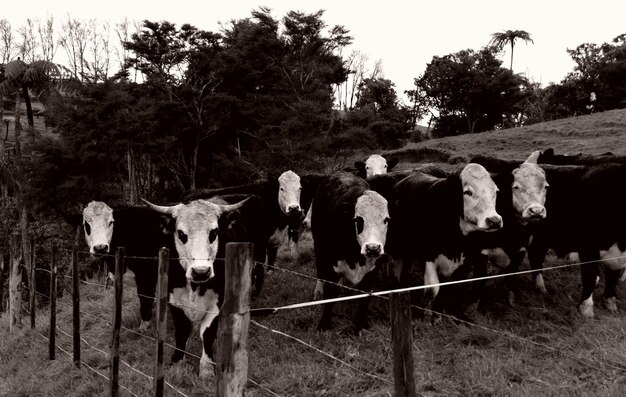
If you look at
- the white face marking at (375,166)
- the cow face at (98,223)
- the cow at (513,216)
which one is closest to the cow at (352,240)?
the cow at (513,216)

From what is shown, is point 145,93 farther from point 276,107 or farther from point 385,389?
point 385,389

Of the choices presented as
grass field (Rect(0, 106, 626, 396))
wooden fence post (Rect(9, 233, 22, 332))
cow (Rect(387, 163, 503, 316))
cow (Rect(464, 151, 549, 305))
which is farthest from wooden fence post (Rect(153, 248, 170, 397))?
wooden fence post (Rect(9, 233, 22, 332))

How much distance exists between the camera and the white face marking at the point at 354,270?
257 inches

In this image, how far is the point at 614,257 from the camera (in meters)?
6.49

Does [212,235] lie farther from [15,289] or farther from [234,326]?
[15,289]

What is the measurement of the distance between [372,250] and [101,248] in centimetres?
395

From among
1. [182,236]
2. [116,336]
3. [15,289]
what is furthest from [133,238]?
[116,336]

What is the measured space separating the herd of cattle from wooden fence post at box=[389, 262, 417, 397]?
2834 mm

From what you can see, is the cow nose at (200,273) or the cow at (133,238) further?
the cow at (133,238)

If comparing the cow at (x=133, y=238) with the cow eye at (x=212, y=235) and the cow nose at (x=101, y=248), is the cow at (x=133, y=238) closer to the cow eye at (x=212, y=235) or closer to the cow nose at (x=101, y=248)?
the cow nose at (x=101, y=248)

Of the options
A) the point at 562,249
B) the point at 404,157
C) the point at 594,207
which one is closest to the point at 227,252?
the point at 594,207

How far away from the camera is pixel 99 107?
65.6 ft

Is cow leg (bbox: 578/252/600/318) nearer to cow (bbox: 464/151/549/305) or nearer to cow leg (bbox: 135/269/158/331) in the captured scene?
cow (bbox: 464/151/549/305)

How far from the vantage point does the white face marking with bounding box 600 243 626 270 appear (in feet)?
21.4
